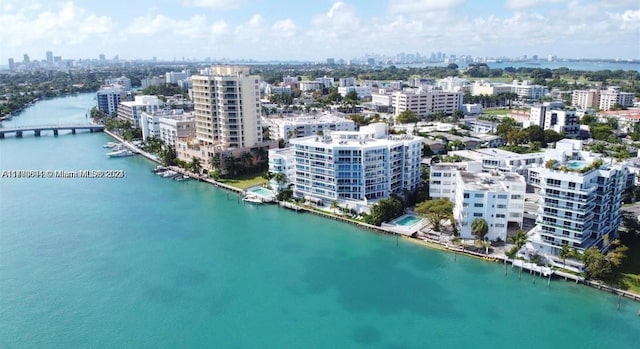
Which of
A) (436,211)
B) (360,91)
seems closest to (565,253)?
(436,211)

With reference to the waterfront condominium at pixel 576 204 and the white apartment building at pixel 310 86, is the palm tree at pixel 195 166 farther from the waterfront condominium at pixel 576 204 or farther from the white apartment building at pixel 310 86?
the white apartment building at pixel 310 86

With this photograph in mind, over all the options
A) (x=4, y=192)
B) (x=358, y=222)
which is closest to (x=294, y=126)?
(x=358, y=222)

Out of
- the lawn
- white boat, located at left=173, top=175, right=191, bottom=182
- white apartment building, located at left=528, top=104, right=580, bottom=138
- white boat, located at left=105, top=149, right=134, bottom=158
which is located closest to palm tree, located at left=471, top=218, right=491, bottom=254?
the lawn

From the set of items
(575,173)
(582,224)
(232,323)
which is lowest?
(232,323)

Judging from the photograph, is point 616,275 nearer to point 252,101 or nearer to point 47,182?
point 252,101

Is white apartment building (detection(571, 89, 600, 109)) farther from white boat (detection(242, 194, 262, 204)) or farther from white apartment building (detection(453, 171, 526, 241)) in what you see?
white boat (detection(242, 194, 262, 204))
